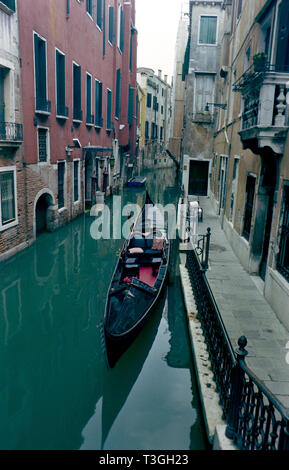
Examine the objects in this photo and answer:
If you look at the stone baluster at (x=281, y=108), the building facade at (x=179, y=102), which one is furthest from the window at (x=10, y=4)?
the building facade at (x=179, y=102)

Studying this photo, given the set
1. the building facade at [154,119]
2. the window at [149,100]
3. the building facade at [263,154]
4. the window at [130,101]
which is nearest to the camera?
the building facade at [263,154]

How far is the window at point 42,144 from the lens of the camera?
37.1 feet

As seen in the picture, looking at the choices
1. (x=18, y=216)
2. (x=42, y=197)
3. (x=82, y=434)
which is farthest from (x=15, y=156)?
(x=82, y=434)

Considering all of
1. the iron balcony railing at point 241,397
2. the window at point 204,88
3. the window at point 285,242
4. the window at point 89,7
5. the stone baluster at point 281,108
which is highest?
the window at point 89,7

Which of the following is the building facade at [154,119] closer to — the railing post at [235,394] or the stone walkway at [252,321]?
the stone walkway at [252,321]

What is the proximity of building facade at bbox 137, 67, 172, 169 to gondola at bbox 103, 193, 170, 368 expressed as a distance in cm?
3255

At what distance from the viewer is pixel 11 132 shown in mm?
9164

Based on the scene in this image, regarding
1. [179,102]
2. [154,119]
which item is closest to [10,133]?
[179,102]

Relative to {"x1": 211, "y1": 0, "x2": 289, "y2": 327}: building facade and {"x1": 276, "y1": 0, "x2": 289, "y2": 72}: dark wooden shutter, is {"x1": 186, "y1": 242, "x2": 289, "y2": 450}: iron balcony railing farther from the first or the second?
{"x1": 276, "y1": 0, "x2": 289, "y2": 72}: dark wooden shutter

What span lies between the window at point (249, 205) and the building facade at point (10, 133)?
225 inches

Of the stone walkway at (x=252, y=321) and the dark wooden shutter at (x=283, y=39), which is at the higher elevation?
the dark wooden shutter at (x=283, y=39)

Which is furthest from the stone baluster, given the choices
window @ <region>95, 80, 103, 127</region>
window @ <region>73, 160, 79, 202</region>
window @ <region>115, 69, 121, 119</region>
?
window @ <region>115, 69, 121, 119</region>

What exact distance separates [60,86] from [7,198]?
5.50 m

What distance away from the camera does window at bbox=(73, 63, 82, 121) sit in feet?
47.3
